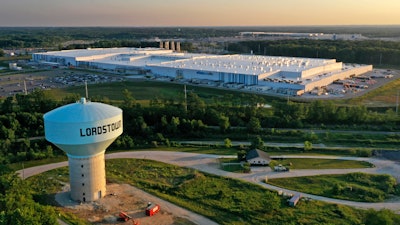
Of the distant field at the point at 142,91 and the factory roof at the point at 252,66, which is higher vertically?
the factory roof at the point at 252,66

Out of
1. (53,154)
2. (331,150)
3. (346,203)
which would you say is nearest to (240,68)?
(331,150)

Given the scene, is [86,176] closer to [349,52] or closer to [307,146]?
[307,146]

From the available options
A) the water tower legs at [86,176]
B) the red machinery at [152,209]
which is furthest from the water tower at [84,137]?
the red machinery at [152,209]

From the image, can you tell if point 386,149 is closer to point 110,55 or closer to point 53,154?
point 53,154

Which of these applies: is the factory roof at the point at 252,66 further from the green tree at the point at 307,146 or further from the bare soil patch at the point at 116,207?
the bare soil patch at the point at 116,207

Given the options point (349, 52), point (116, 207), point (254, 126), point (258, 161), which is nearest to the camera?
point (116, 207)

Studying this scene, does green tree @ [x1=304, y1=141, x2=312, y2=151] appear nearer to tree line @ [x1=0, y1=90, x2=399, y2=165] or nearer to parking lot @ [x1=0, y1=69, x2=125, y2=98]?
tree line @ [x1=0, y1=90, x2=399, y2=165]

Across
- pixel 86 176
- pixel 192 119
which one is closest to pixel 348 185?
pixel 86 176
